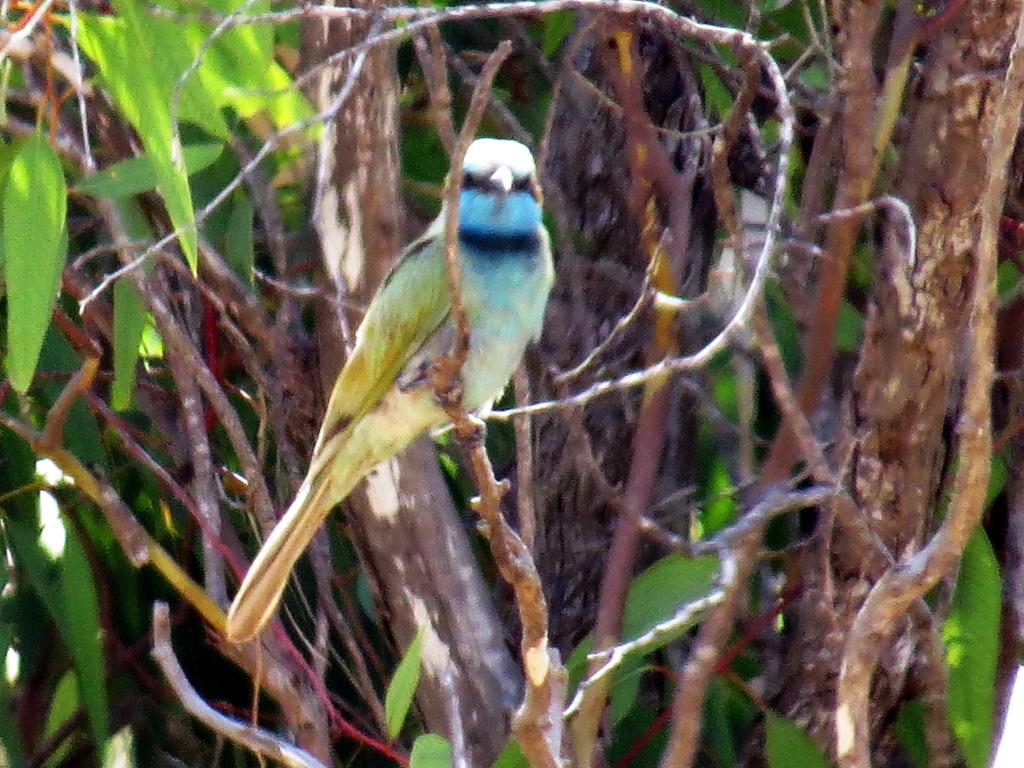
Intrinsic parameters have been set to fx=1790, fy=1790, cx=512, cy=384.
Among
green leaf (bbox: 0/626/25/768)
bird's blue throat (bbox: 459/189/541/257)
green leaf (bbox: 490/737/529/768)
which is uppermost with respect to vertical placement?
bird's blue throat (bbox: 459/189/541/257)

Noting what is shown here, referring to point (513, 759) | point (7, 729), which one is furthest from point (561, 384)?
point (7, 729)

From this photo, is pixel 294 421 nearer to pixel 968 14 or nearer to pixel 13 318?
pixel 13 318

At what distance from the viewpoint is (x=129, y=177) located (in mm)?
2148

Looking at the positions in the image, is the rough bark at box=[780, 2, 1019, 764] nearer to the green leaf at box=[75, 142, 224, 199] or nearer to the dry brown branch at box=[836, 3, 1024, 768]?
the dry brown branch at box=[836, 3, 1024, 768]

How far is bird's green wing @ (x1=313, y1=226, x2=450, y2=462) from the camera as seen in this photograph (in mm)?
2229

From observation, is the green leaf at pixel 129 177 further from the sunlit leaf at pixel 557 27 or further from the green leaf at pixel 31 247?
the sunlit leaf at pixel 557 27

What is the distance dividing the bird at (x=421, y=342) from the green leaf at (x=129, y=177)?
0.90ft

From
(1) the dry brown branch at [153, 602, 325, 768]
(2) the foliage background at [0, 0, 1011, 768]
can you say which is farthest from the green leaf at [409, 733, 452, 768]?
(1) the dry brown branch at [153, 602, 325, 768]

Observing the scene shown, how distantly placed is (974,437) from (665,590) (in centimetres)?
→ 67

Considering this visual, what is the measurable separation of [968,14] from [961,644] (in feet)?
2.56

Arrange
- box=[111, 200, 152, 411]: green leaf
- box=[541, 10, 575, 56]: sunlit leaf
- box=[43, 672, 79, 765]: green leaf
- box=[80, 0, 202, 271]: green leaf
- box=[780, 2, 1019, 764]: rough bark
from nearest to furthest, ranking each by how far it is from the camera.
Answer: box=[80, 0, 202, 271]: green leaf, box=[780, 2, 1019, 764]: rough bark, box=[111, 200, 152, 411]: green leaf, box=[541, 10, 575, 56]: sunlit leaf, box=[43, 672, 79, 765]: green leaf

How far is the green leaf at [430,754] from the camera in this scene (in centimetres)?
196

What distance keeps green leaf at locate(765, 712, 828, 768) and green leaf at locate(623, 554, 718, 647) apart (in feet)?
0.61

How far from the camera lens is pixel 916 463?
83.1 inches
